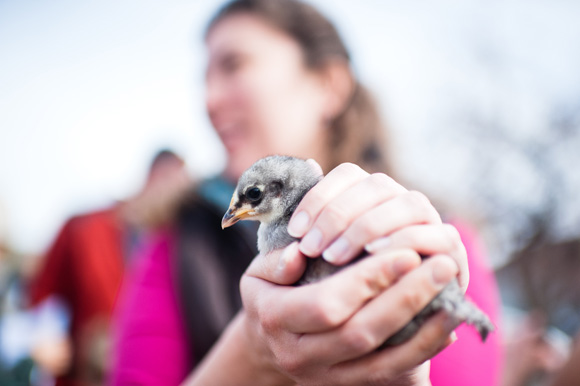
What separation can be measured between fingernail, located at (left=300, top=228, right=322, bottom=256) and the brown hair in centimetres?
170

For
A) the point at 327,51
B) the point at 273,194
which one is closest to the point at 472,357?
the point at 273,194

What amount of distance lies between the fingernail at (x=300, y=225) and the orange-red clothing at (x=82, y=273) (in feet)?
13.7

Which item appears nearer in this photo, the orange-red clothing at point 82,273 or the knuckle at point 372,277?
the knuckle at point 372,277

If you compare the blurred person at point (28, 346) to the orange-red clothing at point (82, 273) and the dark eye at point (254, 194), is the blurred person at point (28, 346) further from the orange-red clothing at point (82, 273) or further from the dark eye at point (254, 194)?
the dark eye at point (254, 194)

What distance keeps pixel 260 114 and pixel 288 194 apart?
4.47 feet

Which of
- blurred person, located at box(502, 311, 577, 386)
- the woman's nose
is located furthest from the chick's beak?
blurred person, located at box(502, 311, 577, 386)

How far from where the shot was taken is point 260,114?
256 cm

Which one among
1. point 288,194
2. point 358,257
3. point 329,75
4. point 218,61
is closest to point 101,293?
point 218,61

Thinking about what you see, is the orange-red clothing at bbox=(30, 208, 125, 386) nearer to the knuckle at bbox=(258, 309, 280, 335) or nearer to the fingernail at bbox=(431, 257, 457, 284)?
the knuckle at bbox=(258, 309, 280, 335)

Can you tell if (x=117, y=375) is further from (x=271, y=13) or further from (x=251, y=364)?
(x=271, y=13)

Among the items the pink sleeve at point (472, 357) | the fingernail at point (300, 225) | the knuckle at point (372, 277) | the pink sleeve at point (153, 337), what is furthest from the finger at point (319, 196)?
the pink sleeve at point (153, 337)

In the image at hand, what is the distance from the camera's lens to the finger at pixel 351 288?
0.92 metres

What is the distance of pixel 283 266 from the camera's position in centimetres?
107

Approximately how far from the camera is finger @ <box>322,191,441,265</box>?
3.19 feet
